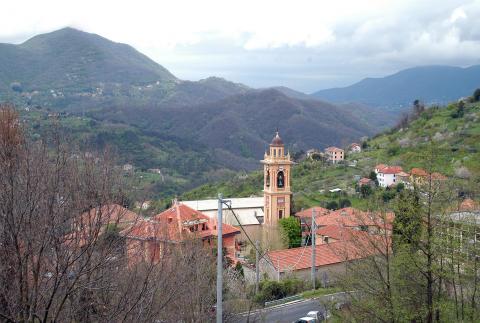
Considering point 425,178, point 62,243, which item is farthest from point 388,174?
point 62,243

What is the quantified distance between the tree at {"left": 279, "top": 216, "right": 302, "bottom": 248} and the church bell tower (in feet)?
10.3

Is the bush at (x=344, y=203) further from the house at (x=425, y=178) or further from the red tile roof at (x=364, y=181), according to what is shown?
the house at (x=425, y=178)

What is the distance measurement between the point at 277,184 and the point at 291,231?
5.42m

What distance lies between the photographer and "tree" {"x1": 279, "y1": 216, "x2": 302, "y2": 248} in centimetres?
3750

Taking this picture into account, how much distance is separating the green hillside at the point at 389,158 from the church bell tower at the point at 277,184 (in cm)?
698

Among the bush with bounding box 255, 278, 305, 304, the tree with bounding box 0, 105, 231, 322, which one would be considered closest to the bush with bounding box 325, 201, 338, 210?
the bush with bounding box 255, 278, 305, 304

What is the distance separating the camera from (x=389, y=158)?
68188 mm

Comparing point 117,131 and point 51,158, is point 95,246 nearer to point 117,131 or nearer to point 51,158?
point 51,158

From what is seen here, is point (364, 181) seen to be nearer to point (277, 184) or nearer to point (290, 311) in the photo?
point (277, 184)

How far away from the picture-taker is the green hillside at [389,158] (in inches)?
2179

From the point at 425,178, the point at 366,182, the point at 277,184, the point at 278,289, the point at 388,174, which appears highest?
the point at 425,178

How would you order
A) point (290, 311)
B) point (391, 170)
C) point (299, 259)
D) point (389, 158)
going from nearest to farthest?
point (290, 311)
point (299, 259)
point (391, 170)
point (389, 158)

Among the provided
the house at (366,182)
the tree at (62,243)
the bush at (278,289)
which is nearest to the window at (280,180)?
the bush at (278,289)

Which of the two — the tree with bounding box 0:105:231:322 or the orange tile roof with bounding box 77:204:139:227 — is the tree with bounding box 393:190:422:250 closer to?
the tree with bounding box 0:105:231:322
